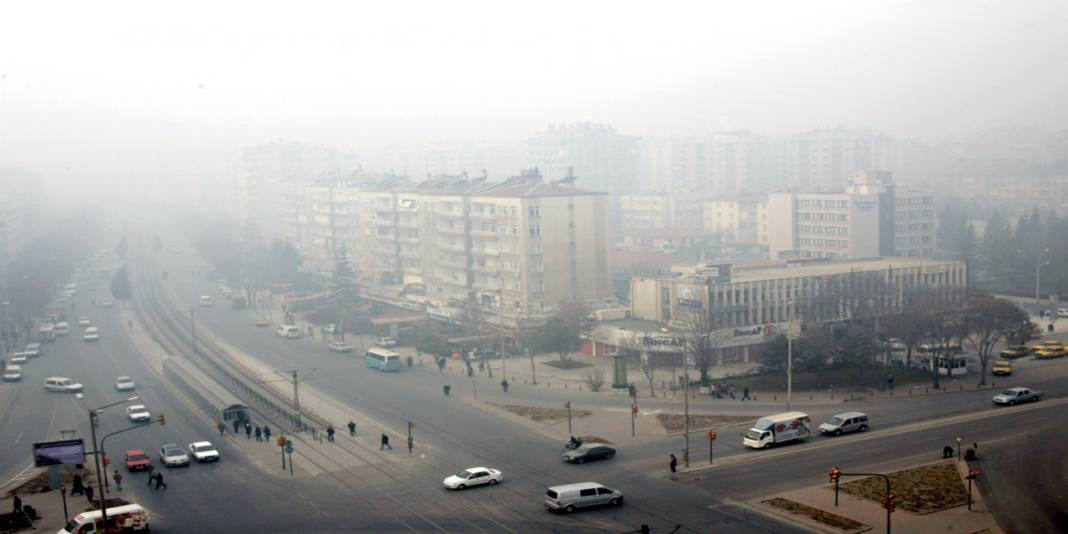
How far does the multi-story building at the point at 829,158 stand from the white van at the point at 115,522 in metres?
117

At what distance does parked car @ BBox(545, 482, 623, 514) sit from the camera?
2502 centimetres

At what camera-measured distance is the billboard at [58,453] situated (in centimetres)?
3002

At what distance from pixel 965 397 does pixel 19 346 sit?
4949 cm

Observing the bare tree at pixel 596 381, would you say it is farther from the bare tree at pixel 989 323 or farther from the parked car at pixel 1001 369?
the parked car at pixel 1001 369

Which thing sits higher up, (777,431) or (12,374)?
(777,431)

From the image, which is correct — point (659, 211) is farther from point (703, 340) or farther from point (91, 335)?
point (703, 340)

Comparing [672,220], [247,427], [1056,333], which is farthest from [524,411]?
[672,220]

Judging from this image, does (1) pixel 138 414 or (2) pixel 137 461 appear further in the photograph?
(1) pixel 138 414

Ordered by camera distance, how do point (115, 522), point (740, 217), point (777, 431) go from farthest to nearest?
point (740, 217) < point (777, 431) < point (115, 522)

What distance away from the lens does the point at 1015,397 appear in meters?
35.8

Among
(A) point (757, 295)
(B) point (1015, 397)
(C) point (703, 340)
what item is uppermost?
(A) point (757, 295)

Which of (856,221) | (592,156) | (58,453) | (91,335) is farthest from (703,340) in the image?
(592,156)

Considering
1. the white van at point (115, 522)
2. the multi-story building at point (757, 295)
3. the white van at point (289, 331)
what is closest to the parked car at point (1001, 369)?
the multi-story building at point (757, 295)

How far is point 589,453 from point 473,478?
12.6 ft
